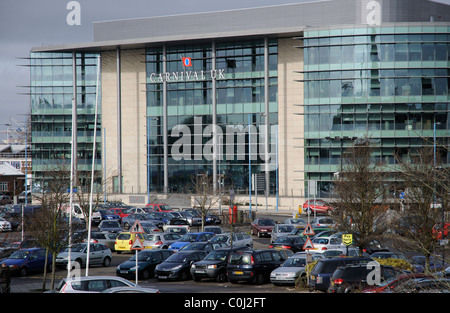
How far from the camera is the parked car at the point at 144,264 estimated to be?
1026 inches

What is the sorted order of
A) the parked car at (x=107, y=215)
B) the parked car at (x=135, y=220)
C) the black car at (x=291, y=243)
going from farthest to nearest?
the parked car at (x=107, y=215)
the parked car at (x=135, y=220)
the black car at (x=291, y=243)

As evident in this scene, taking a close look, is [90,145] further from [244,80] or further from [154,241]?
[154,241]

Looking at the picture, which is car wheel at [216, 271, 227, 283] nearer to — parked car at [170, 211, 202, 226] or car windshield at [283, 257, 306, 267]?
car windshield at [283, 257, 306, 267]

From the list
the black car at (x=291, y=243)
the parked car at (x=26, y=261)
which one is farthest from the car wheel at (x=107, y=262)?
the black car at (x=291, y=243)

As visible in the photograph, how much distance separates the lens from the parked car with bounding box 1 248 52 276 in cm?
2836

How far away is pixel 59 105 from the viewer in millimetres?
79250

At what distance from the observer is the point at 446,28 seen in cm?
6200

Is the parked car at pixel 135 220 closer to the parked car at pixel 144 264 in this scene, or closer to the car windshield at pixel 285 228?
the car windshield at pixel 285 228

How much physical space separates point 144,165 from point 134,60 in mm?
13895

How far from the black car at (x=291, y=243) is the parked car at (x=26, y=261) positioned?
1257 cm

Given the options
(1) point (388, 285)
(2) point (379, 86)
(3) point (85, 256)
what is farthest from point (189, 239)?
(2) point (379, 86)

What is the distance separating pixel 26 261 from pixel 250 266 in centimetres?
1162
